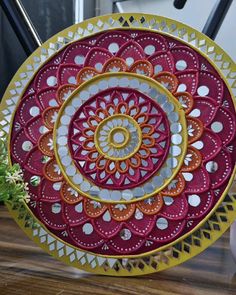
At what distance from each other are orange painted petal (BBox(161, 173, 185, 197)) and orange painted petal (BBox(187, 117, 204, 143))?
50 millimetres

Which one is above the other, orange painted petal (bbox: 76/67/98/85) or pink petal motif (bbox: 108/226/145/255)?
orange painted petal (bbox: 76/67/98/85)

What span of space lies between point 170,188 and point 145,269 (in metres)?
0.11

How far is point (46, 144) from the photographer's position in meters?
0.52

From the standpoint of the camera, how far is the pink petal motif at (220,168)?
458 mm

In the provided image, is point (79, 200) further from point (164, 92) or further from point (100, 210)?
point (164, 92)

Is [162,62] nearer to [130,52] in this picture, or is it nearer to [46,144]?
[130,52]

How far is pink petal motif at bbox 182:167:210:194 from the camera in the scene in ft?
1.52

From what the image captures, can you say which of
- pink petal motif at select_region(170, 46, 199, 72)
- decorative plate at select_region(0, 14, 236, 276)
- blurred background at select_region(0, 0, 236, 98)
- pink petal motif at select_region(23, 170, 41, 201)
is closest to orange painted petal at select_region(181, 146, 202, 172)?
decorative plate at select_region(0, 14, 236, 276)

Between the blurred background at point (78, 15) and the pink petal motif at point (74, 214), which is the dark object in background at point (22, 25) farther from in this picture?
the pink petal motif at point (74, 214)

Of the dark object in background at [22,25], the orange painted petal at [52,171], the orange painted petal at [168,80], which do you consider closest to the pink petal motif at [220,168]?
the orange painted petal at [168,80]

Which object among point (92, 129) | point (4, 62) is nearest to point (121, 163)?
point (92, 129)

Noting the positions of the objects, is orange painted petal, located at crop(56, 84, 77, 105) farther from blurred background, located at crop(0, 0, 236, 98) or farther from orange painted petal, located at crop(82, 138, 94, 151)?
blurred background, located at crop(0, 0, 236, 98)

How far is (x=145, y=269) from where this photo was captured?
476mm

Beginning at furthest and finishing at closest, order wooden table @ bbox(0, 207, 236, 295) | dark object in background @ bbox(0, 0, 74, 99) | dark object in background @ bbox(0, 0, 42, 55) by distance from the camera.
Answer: dark object in background @ bbox(0, 0, 74, 99), dark object in background @ bbox(0, 0, 42, 55), wooden table @ bbox(0, 207, 236, 295)
